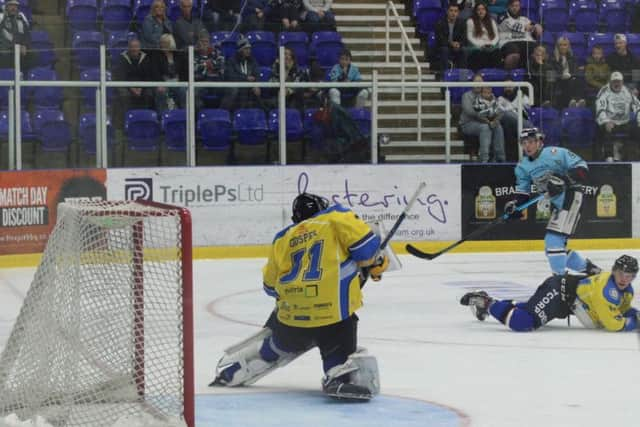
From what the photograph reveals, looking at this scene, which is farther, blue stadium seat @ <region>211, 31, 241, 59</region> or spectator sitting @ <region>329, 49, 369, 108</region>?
spectator sitting @ <region>329, 49, 369, 108</region>

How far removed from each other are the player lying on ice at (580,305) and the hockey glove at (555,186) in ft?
6.72

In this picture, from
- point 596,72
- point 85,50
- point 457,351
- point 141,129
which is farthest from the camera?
point 596,72

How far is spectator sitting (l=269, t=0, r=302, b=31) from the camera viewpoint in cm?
1334

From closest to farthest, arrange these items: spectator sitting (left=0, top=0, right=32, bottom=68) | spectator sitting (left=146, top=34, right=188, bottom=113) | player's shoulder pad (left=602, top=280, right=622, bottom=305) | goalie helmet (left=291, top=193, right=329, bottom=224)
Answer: goalie helmet (left=291, top=193, right=329, bottom=224) < player's shoulder pad (left=602, top=280, right=622, bottom=305) < spectator sitting (left=0, top=0, right=32, bottom=68) < spectator sitting (left=146, top=34, right=188, bottom=113)

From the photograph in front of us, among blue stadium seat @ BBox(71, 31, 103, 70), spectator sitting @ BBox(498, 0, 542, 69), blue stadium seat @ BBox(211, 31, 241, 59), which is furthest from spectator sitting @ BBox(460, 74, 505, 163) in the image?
blue stadium seat @ BBox(71, 31, 103, 70)

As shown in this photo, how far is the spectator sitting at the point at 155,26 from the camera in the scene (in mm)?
12602

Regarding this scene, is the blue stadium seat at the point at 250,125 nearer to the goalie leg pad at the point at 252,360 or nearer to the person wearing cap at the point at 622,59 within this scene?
the person wearing cap at the point at 622,59

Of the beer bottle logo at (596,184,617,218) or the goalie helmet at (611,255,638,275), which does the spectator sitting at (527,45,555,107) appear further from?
the goalie helmet at (611,255,638,275)

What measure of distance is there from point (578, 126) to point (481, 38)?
1387 mm

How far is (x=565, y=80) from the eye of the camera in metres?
13.6

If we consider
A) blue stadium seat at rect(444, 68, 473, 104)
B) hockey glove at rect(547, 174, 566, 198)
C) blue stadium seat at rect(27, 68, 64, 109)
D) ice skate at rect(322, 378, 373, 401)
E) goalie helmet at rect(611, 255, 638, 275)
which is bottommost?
ice skate at rect(322, 378, 373, 401)

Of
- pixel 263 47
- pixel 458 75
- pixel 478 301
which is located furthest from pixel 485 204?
pixel 478 301

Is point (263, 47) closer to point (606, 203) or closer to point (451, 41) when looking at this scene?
point (451, 41)

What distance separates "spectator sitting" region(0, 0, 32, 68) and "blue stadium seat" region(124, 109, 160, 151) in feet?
3.30
